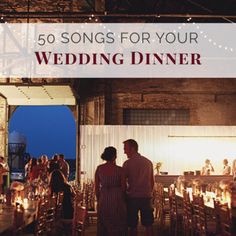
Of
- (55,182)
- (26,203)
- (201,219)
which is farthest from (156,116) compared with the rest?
(201,219)

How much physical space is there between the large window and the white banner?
4.36ft

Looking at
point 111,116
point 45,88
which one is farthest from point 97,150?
point 45,88

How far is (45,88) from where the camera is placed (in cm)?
1680

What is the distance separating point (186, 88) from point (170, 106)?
2.92 ft

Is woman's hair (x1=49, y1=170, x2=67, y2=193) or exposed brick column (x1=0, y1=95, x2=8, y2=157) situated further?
exposed brick column (x1=0, y1=95, x2=8, y2=157)

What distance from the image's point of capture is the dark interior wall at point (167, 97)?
1969cm

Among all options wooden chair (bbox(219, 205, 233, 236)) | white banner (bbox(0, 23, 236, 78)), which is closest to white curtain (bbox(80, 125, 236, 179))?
white banner (bbox(0, 23, 236, 78))

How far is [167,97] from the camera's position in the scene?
19.8m

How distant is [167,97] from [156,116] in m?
0.81

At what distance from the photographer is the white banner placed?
1883cm

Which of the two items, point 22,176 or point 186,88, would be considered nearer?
point 186,88

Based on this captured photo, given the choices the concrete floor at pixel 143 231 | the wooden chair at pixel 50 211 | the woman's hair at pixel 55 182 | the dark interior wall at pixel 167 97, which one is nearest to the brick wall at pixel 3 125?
the dark interior wall at pixel 167 97

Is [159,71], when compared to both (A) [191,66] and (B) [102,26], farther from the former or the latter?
(B) [102,26]

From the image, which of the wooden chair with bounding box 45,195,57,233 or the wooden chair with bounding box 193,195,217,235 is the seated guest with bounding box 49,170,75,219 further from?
the wooden chair with bounding box 193,195,217,235
